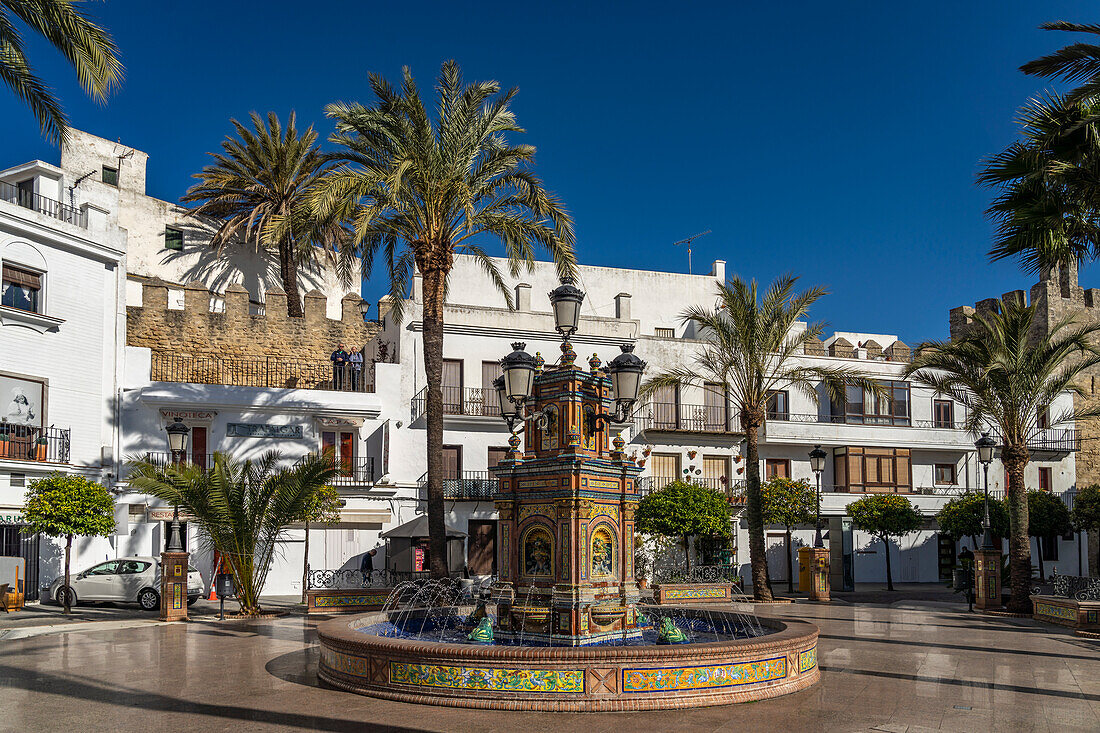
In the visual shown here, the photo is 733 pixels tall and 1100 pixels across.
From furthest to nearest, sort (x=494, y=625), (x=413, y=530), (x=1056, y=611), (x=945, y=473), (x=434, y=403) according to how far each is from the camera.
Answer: (x=945, y=473) < (x=413, y=530) < (x=434, y=403) < (x=1056, y=611) < (x=494, y=625)

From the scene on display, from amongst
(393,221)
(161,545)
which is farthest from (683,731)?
(161,545)

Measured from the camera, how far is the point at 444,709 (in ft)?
33.6

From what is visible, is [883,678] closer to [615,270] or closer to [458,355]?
[458,355]

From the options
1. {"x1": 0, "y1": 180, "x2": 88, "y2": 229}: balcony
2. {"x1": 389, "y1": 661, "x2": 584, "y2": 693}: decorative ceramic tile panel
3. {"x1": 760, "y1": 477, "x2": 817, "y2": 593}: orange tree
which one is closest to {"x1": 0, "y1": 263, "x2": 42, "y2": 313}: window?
{"x1": 0, "y1": 180, "x2": 88, "y2": 229}: balcony

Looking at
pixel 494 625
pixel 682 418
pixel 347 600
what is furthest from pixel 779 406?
pixel 494 625

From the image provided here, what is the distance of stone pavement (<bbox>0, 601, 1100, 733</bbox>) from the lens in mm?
9461

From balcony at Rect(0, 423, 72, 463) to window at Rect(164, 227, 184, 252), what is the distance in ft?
42.8

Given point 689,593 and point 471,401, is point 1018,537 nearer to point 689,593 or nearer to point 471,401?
point 689,593

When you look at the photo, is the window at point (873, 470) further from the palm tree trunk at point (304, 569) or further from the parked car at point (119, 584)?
the parked car at point (119, 584)

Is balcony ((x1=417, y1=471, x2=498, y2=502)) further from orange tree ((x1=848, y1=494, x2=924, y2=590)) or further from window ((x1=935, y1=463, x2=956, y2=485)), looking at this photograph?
window ((x1=935, y1=463, x2=956, y2=485))

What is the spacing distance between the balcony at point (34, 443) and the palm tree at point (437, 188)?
11.0 meters

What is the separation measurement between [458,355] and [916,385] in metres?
19.5

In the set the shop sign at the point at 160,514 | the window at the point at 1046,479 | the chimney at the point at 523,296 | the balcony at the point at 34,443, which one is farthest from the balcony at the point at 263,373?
the window at the point at 1046,479

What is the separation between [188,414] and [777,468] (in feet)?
71.1
